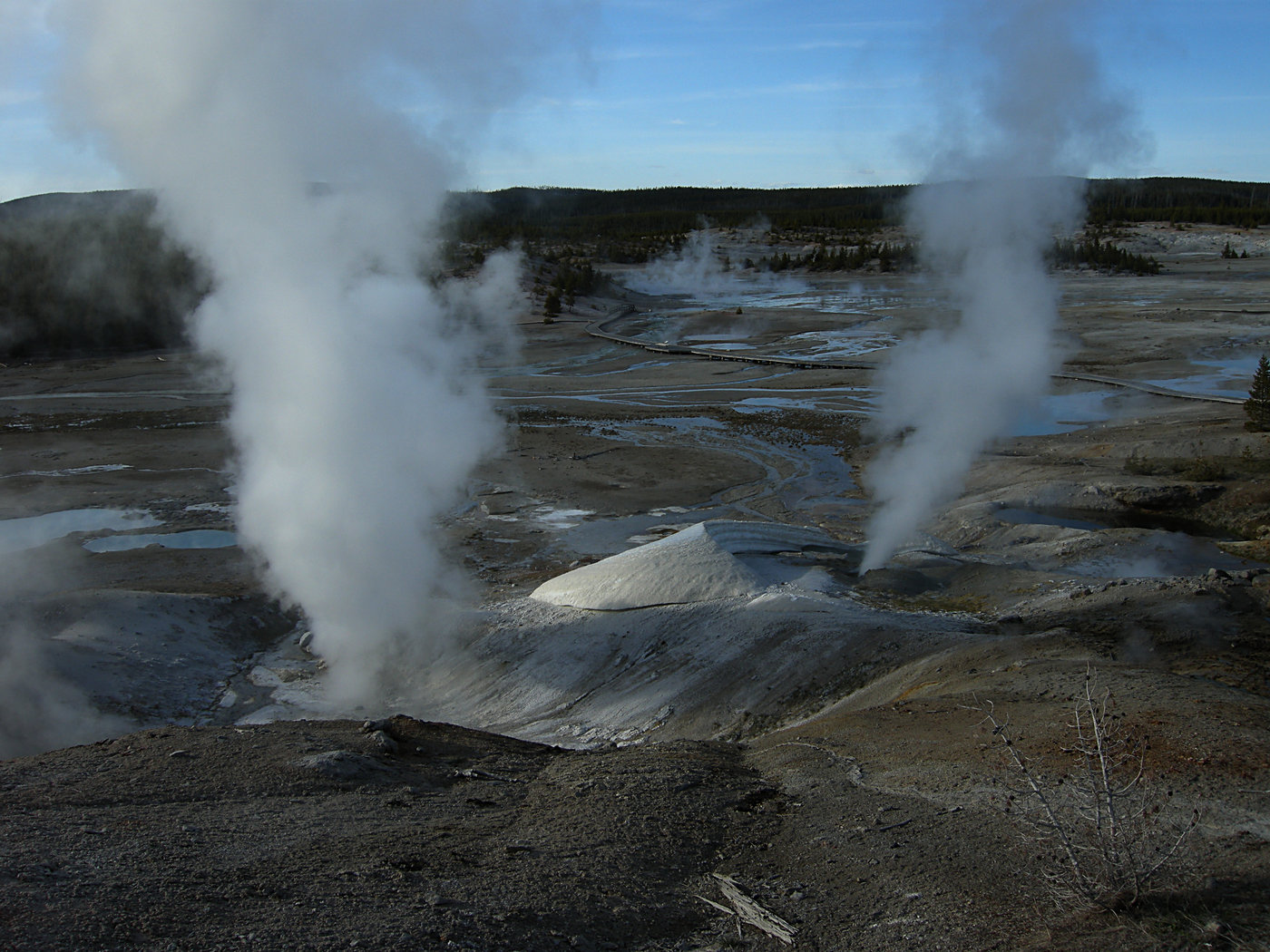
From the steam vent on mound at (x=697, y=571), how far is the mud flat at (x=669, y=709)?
0.08 m

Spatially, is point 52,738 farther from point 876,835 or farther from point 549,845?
point 876,835

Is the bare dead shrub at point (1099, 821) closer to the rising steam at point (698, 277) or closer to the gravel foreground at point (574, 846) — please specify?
the gravel foreground at point (574, 846)

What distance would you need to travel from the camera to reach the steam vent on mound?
10.7 m

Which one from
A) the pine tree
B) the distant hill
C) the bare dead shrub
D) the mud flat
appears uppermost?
the distant hill

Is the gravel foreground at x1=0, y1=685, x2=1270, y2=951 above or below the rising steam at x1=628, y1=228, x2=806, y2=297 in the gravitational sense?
below

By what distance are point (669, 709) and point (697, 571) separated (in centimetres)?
200

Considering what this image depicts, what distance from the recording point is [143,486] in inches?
725

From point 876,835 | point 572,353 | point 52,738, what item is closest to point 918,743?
point 876,835

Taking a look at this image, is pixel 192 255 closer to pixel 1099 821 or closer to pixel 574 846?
pixel 574 846

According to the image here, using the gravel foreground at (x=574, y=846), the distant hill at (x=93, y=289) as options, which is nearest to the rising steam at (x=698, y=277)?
the distant hill at (x=93, y=289)

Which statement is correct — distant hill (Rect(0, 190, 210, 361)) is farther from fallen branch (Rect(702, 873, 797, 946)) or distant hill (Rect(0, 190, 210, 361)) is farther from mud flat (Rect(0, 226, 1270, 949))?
fallen branch (Rect(702, 873, 797, 946))

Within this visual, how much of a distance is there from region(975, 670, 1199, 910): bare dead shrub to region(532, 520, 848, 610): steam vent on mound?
4.34 m

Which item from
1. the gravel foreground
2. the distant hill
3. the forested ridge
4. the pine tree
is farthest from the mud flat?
the distant hill

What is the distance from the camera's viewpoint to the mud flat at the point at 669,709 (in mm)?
4602
